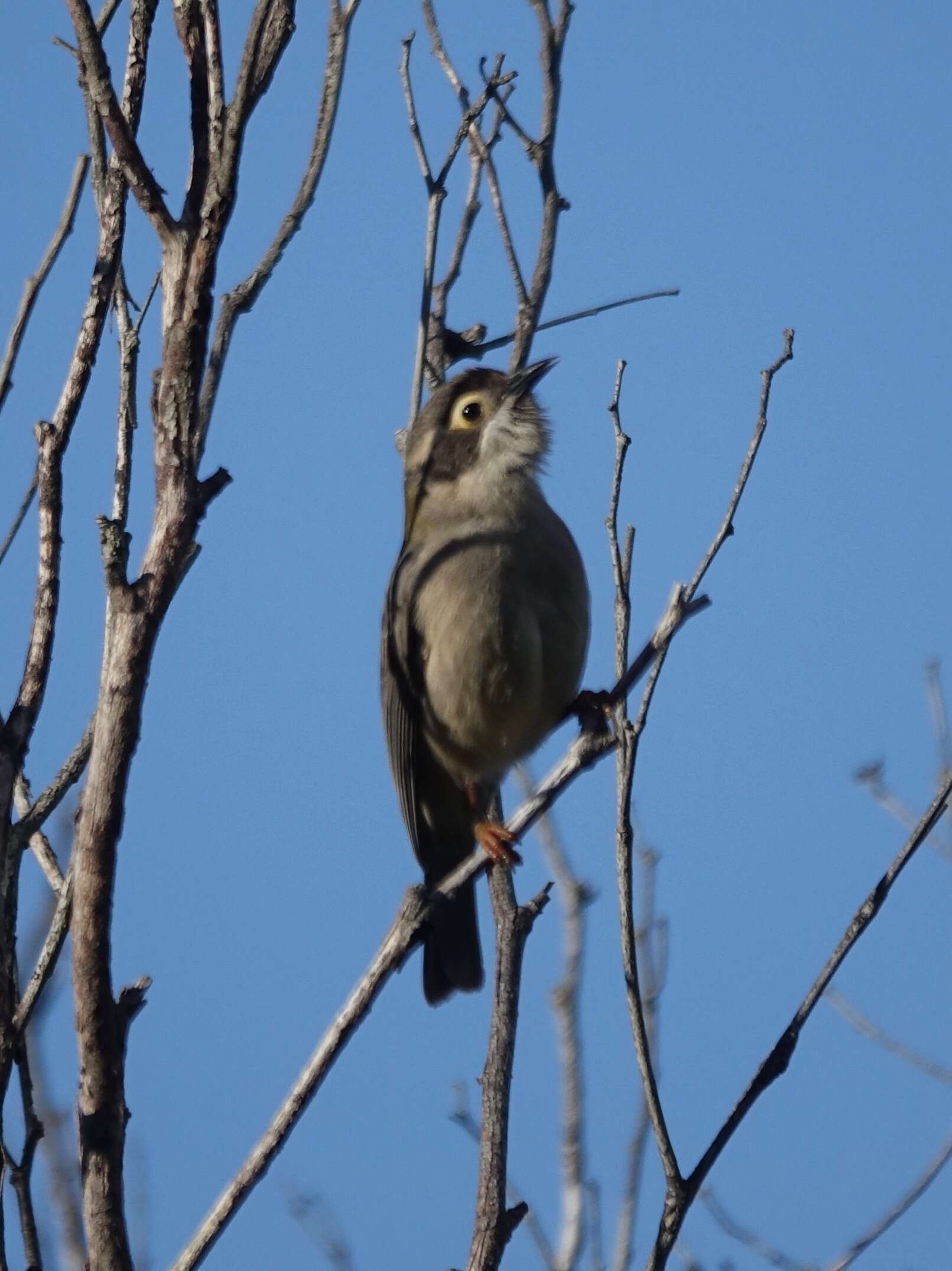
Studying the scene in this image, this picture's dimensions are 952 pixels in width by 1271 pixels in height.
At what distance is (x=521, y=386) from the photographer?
631 cm

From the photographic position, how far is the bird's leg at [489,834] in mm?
4809

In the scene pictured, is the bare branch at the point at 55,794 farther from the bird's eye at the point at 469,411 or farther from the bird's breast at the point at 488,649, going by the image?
the bird's eye at the point at 469,411

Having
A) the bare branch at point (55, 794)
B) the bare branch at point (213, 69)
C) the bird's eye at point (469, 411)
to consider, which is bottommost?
the bare branch at point (55, 794)

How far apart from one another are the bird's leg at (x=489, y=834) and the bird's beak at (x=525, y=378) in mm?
1679

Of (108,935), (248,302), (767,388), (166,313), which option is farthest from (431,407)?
(108,935)

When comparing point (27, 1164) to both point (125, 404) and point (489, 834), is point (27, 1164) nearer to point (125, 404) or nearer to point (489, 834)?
point (125, 404)

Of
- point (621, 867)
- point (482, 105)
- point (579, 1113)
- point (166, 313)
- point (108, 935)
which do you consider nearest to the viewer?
point (108, 935)

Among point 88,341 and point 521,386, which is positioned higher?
point 521,386

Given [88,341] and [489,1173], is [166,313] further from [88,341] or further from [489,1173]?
[489,1173]

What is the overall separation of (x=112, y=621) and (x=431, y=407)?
3.74 meters

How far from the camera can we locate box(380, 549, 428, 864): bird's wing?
5.99 m

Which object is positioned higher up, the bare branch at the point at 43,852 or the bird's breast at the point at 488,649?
the bird's breast at the point at 488,649

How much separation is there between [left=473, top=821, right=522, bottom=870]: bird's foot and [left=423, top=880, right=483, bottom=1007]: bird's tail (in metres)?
0.43

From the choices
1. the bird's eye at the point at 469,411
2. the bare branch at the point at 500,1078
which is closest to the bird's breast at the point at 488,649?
the bird's eye at the point at 469,411
